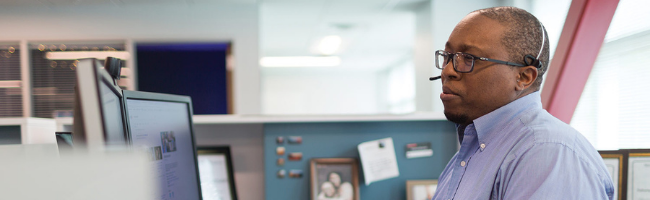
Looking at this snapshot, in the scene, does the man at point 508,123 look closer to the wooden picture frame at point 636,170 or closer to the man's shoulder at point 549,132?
the man's shoulder at point 549,132

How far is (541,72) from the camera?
2.80 feet

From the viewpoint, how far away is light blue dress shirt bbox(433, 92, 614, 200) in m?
0.68

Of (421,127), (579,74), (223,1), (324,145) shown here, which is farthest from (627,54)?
(223,1)

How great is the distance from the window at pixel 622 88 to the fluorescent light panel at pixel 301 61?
5.10 m

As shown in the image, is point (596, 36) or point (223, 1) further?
point (223, 1)

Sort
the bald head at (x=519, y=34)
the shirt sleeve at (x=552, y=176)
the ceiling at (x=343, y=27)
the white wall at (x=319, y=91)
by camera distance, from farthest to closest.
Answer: the white wall at (x=319, y=91) < the ceiling at (x=343, y=27) < the bald head at (x=519, y=34) < the shirt sleeve at (x=552, y=176)

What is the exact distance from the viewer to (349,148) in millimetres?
1680

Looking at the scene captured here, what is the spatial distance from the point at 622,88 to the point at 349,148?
198 centimetres

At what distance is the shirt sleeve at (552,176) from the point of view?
669mm

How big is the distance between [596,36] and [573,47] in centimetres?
8

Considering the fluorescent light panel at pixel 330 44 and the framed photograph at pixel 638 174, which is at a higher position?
the fluorescent light panel at pixel 330 44

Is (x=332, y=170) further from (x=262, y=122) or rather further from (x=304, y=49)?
(x=304, y=49)

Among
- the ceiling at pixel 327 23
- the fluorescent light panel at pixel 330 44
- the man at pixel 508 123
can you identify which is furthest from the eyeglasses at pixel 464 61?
the fluorescent light panel at pixel 330 44

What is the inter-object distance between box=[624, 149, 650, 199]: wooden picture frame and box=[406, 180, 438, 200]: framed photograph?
0.61m
